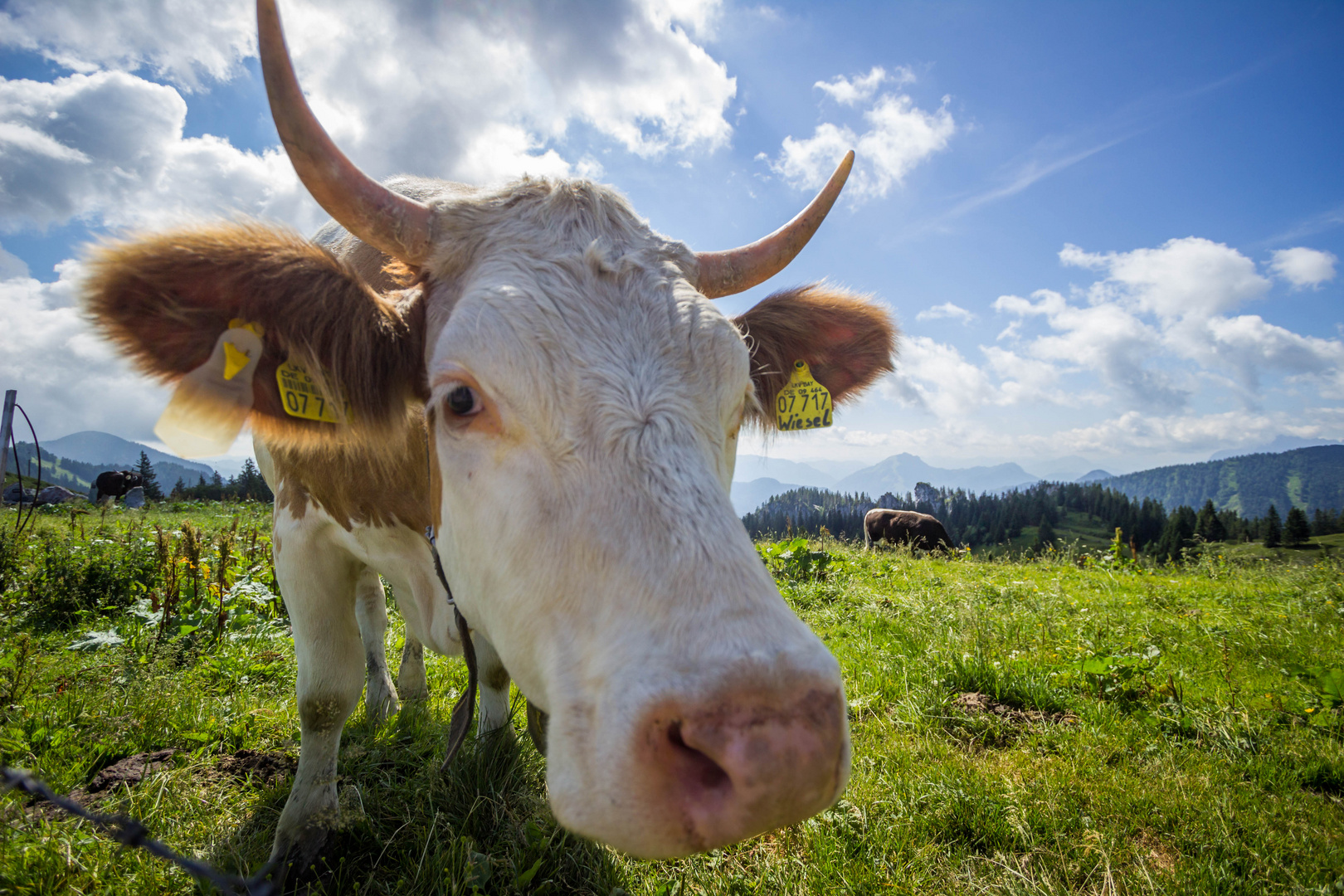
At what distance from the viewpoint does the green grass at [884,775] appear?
7.14ft

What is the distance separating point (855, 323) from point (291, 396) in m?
2.46

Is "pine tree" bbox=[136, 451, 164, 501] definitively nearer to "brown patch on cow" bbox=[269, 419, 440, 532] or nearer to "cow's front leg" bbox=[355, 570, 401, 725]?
"cow's front leg" bbox=[355, 570, 401, 725]

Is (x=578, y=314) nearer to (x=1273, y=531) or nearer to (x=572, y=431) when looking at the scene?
(x=572, y=431)

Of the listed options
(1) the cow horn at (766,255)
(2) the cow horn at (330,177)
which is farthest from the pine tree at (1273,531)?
(2) the cow horn at (330,177)

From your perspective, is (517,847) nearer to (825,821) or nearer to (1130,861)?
(825,821)

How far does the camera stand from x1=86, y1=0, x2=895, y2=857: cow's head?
1.12 metres

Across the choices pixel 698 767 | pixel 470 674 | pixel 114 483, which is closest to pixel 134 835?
pixel 698 767

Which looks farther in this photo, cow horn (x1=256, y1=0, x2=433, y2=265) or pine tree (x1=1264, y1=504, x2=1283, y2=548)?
pine tree (x1=1264, y1=504, x2=1283, y2=548)

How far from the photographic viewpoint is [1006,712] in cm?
→ 348

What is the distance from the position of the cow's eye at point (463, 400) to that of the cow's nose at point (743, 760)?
38.9 inches

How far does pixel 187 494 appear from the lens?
27.8m

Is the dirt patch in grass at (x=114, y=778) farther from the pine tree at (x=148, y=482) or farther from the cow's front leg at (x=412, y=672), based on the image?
the pine tree at (x=148, y=482)

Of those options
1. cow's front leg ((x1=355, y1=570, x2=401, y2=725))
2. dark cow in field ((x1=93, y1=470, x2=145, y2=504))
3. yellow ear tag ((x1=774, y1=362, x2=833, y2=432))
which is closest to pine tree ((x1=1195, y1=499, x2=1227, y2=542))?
yellow ear tag ((x1=774, y1=362, x2=833, y2=432))

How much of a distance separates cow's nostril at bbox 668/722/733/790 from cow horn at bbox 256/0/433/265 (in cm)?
177
